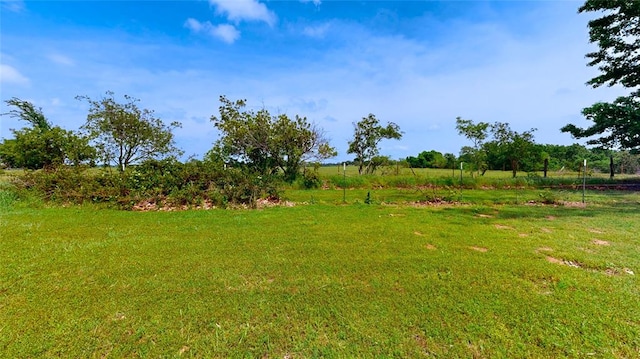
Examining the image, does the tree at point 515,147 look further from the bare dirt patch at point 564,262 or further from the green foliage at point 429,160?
the bare dirt patch at point 564,262

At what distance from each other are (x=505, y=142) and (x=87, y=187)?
97.8ft

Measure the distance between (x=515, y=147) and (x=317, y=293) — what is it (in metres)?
27.2

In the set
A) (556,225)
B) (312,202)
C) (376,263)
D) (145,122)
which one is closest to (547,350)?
(376,263)

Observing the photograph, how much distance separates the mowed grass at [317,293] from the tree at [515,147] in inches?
848

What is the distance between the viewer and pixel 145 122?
15.2 metres

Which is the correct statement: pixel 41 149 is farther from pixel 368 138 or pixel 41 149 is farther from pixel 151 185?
pixel 368 138

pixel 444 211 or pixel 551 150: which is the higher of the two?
pixel 551 150

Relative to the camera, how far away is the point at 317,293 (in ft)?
9.78

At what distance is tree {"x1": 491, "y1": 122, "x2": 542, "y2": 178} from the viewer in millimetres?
23312

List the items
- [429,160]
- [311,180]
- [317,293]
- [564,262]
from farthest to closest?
[429,160] → [311,180] → [564,262] → [317,293]

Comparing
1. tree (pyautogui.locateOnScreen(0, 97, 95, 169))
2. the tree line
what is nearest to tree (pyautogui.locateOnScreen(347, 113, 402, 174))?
the tree line

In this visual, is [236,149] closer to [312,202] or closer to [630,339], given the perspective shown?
[312,202]

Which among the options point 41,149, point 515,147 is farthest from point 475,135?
point 41,149

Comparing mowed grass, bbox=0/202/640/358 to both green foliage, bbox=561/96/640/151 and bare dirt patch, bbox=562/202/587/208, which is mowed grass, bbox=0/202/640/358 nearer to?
bare dirt patch, bbox=562/202/587/208
